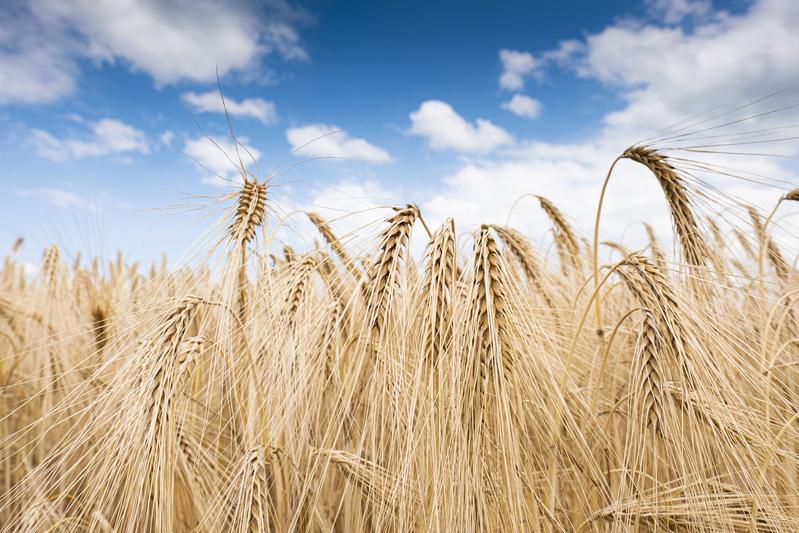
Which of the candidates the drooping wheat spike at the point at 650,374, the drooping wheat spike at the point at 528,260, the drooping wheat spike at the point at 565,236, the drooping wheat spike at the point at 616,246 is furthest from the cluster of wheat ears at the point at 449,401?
the drooping wheat spike at the point at 616,246

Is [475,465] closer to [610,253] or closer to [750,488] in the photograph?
[750,488]

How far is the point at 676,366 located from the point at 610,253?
7.04 feet

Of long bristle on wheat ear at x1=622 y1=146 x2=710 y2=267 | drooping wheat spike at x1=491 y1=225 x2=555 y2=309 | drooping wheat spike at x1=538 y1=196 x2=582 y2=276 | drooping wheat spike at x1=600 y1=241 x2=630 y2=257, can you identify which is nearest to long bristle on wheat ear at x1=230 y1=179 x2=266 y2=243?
drooping wheat spike at x1=491 y1=225 x2=555 y2=309

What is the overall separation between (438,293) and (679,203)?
1110mm

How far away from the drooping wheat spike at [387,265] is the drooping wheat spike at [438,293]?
0.09 meters

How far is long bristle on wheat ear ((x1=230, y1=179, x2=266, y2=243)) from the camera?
145 centimetres

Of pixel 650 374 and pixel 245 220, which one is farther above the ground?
pixel 245 220

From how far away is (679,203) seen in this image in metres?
1.69

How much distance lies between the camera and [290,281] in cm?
157

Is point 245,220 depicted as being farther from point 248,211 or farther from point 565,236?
point 565,236

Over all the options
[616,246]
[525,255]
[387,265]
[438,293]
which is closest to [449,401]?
[438,293]

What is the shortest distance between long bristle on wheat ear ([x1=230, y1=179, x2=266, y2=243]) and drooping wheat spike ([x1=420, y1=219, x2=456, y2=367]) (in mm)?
613

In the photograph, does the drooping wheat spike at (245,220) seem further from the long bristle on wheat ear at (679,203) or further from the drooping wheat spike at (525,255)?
the long bristle on wheat ear at (679,203)

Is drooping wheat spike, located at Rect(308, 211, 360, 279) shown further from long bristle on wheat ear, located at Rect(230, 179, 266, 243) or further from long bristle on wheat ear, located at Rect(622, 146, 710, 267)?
long bristle on wheat ear, located at Rect(622, 146, 710, 267)
